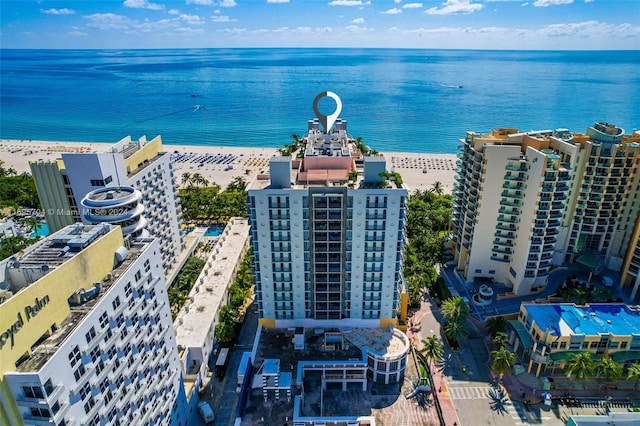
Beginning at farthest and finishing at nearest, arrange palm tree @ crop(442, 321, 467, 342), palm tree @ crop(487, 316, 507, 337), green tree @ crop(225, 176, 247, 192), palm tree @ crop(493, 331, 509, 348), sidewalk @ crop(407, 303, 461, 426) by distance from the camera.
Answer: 1. green tree @ crop(225, 176, 247, 192)
2. palm tree @ crop(487, 316, 507, 337)
3. palm tree @ crop(442, 321, 467, 342)
4. palm tree @ crop(493, 331, 509, 348)
5. sidewalk @ crop(407, 303, 461, 426)

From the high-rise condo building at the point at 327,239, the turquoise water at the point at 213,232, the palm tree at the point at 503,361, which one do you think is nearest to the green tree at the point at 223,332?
the high-rise condo building at the point at 327,239

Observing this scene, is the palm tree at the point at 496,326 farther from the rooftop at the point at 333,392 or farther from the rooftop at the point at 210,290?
the rooftop at the point at 210,290

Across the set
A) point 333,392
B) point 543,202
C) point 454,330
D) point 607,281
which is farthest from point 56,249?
point 607,281

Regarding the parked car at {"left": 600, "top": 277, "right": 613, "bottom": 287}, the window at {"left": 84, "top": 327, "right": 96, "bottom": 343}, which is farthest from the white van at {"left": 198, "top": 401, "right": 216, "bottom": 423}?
the parked car at {"left": 600, "top": 277, "right": 613, "bottom": 287}

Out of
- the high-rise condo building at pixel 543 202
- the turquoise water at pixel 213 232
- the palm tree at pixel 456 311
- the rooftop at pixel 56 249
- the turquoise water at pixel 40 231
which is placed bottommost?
the turquoise water at pixel 213 232

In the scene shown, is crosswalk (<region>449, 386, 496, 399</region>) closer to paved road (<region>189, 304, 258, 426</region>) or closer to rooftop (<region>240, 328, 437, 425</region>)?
rooftop (<region>240, 328, 437, 425</region>)

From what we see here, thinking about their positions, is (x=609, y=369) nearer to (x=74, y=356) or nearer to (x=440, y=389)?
(x=440, y=389)
